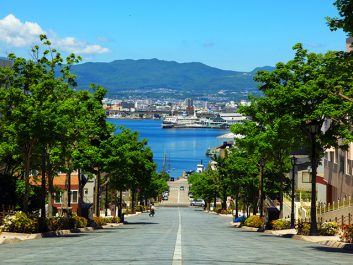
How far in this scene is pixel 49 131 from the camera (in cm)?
3058

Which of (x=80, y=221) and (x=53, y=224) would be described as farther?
(x=80, y=221)

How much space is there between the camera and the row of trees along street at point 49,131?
30.8m

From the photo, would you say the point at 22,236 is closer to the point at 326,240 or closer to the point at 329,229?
the point at 326,240

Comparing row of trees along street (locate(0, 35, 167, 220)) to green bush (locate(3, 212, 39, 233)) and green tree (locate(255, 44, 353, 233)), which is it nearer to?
green bush (locate(3, 212, 39, 233))

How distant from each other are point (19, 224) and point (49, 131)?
4.29 m

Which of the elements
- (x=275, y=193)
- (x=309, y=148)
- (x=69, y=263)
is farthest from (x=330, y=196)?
(x=69, y=263)

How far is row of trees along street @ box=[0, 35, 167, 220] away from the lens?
30.8 m

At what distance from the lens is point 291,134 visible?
3231 cm

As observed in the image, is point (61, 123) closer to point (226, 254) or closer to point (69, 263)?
point (226, 254)

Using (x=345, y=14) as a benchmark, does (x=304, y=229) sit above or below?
below

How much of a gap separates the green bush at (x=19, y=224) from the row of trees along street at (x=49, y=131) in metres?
1.85

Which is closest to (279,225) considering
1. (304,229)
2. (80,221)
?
(304,229)

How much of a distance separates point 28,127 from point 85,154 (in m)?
14.5

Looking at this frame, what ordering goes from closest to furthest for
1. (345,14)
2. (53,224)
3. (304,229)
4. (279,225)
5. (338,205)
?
(345,14), (304,229), (53,224), (279,225), (338,205)
